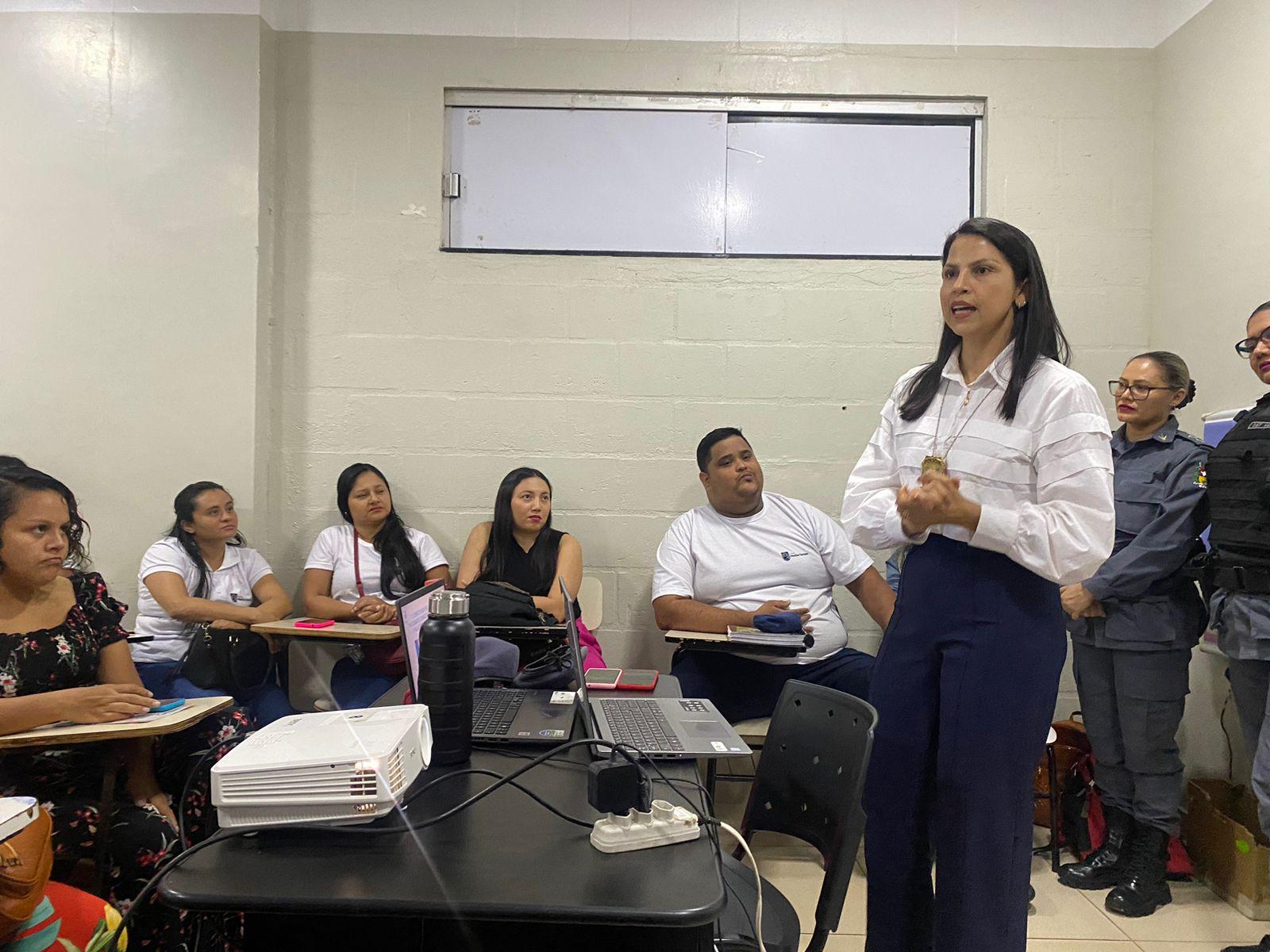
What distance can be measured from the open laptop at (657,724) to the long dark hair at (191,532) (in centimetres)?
212

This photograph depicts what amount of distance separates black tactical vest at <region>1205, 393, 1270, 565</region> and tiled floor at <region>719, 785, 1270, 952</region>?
1049 millimetres

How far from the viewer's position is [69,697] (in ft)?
5.88

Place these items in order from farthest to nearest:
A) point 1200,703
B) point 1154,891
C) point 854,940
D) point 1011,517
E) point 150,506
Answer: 1. point 150,506
2. point 1200,703
3. point 1154,891
4. point 854,940
5. point 1011,517

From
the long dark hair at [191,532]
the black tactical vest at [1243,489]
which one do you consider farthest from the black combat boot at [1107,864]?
the long dark hair at [191,532]

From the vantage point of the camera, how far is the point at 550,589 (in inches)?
130

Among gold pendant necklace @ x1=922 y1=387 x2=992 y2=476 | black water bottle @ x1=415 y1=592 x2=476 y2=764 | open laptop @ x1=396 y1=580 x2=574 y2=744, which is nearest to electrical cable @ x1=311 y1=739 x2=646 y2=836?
black water bottle @ x1=415 y1=592 x2=476 y2=764

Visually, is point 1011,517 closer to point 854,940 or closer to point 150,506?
point 854,940

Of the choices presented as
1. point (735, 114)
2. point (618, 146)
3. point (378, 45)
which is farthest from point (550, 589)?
point (378, 45)

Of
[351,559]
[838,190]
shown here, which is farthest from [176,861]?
[838,190]

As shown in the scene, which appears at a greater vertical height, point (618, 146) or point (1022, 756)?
point (618, 146)

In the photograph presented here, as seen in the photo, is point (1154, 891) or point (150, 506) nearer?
point (1154, 891)

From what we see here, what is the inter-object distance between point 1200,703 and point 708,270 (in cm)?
253

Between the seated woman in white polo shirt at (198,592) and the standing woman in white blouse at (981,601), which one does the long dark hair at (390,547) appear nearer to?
the seated woman in white polo shirt at (198,592)

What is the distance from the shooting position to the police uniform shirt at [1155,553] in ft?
8.50
